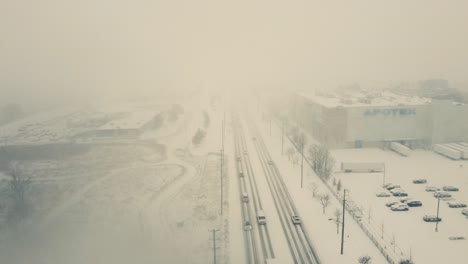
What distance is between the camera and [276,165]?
37000 millimetres

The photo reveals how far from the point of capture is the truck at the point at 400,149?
40406 mm

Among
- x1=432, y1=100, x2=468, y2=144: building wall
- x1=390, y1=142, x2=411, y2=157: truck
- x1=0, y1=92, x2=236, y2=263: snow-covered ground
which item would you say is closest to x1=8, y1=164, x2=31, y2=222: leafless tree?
x1=0, y1=92, x2=236, y2=263: snow-covered ground

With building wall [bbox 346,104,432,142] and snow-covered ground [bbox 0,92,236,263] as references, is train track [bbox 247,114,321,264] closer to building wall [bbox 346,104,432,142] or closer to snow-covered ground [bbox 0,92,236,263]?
snow-covered ground [bbox 0,92,236,263]

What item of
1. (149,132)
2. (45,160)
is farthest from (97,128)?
(45,160)

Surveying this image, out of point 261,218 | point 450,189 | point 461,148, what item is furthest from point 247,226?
point 461,148

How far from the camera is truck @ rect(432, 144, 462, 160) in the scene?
3866cm

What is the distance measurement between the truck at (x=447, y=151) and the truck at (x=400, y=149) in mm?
3913

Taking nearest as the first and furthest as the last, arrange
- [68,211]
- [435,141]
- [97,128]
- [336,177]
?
[68,211] → [336,177] → [435,141] → [97,128]

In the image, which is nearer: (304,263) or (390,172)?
Result: (304,263)

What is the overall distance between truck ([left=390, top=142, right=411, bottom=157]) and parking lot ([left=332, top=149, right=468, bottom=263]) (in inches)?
31.5

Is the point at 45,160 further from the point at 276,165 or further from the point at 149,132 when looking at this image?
the point at 276,165

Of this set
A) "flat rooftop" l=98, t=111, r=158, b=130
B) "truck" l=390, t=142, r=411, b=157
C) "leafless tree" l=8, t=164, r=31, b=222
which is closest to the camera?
"leafless tree" l=8, t=164, r=31, b=222

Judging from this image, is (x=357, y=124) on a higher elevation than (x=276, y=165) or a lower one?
higher

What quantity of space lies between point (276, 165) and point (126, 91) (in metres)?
81.2
